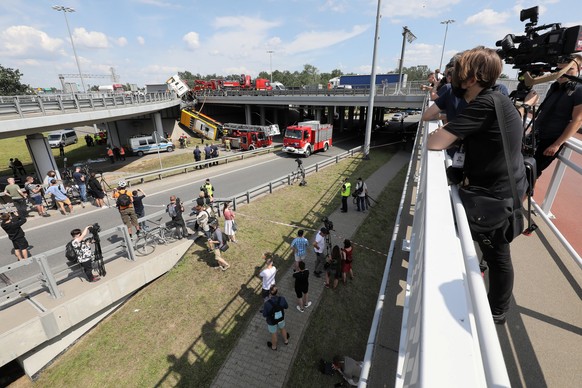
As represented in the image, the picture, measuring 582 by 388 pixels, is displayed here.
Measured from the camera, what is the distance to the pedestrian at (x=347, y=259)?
9.12m

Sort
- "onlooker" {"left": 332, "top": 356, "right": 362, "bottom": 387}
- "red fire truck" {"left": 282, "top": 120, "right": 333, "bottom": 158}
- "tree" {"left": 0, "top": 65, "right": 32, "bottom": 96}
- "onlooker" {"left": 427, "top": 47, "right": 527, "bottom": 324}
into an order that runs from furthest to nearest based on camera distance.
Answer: "tree" {"left": 0, "top": 65, "right": 32, "bottom": 96} → "red fire truck" {"left": 282, "top": 120, "right": 333, "bottom": 158} → "onlooker" {"left": 332, "top": 356, "right": 362, "bottom": 387} → "onlooker" {"left": 427, "top": 47, "right": 527, "bottom": 324}

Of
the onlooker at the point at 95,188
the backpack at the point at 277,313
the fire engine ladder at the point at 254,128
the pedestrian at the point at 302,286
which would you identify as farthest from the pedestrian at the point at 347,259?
the fire engine ladder at the point at 254,128

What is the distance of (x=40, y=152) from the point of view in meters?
→ 15.9

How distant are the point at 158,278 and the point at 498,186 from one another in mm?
10604

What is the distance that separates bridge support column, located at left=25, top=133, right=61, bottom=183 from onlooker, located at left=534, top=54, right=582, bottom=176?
65.2ft

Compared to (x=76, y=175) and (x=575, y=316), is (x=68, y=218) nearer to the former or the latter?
(x=76, y=175)

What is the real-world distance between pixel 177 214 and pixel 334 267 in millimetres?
6054

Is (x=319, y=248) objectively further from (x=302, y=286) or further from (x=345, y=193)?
(x=345, y=193)

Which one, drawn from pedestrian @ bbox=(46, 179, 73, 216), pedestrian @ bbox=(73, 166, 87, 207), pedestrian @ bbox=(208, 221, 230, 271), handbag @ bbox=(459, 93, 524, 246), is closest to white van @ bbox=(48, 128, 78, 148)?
pedestrian @ bbox=(73, 166, 87, 207)

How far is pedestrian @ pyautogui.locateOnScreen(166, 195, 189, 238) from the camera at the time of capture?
1034 centimetres

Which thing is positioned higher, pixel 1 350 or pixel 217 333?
pixel 1 350

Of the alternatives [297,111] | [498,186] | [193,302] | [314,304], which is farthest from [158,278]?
[297,111]

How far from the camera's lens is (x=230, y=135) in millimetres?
32062

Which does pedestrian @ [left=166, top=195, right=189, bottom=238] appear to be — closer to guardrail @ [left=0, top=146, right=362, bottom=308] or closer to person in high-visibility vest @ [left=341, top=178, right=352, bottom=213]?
guardrail @ [left=0, top=146, right=362, bottom=308]
